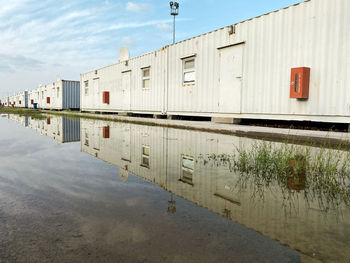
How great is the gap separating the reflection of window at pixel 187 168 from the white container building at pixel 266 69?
5.45m

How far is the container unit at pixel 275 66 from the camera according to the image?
774 centimetres

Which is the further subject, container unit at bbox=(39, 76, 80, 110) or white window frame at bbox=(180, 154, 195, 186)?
container unit at bbox=(39, 76, 80, 110)

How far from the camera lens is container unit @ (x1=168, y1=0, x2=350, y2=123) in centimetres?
774

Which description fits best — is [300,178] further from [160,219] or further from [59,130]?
[59,130]

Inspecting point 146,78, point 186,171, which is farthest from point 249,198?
point 146,78

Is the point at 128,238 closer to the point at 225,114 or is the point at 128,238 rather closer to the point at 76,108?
the point at 225,114

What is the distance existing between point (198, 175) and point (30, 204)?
6.08 ft

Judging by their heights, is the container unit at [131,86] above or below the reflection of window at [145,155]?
above

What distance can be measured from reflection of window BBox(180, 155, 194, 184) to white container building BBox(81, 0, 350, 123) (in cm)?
545

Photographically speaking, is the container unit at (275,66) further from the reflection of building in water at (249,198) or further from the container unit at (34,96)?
the container unit at (34,96)

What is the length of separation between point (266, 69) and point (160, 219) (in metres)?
8.62

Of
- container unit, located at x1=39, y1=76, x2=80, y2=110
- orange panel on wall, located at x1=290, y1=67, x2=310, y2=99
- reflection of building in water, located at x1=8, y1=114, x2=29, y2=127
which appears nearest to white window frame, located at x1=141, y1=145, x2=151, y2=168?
orange panel on wall, located at x1=290, y1=67, x2=310, y2=99

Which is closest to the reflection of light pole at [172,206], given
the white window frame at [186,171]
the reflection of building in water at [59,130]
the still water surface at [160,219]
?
the still water surface at [160,219]

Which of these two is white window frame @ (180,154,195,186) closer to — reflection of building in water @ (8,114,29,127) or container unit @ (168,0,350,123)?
container unit @ (168,0,350,123)
